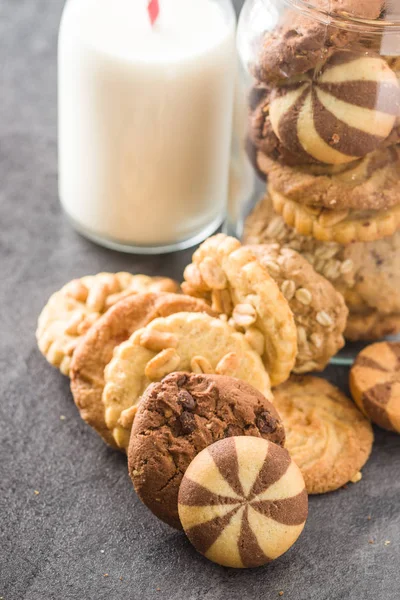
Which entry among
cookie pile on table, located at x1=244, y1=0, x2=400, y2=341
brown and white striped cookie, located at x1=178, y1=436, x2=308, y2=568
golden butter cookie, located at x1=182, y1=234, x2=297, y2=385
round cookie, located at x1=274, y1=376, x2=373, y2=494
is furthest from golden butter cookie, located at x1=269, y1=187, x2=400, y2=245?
brown and white striped cookie, located at x1=178, y1=436, x2=308, y2=568

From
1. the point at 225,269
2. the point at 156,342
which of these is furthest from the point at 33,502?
the point at 225,269

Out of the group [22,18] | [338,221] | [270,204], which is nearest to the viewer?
[338,221]

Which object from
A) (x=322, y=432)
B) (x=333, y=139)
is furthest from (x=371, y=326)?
(x=333, y=139)

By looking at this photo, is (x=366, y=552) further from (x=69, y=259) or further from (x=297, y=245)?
(x=69, y=259)

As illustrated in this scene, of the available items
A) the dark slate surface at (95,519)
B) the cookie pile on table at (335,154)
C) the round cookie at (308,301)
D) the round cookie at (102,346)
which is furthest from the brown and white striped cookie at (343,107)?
the dark slate surface at (95,519)

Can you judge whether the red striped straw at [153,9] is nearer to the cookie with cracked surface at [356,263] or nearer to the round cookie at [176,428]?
the cookie with cracked surface at [356,263]

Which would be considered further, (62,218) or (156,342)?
(62,218)
